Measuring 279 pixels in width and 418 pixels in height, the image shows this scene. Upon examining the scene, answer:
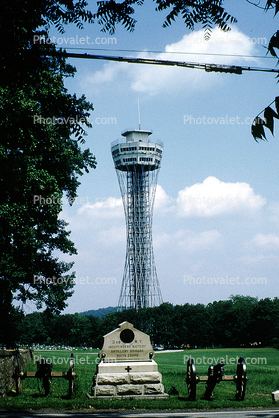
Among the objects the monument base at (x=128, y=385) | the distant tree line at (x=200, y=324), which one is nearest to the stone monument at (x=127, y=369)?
the monument base at (x=128, y=385)

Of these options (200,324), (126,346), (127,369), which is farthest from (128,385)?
(200,324)

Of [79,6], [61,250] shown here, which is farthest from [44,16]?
[61,250]

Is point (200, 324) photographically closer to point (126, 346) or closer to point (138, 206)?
point (138, 206)

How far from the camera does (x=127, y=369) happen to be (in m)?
17.0

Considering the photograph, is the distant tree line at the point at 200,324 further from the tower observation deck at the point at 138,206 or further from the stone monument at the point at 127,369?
the stone monument at the point at 127,369

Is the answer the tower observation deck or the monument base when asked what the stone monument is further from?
the tower observation deck

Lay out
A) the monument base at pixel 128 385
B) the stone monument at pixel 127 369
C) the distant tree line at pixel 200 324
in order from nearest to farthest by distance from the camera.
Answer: the monument base at pixel 128 385, the stone monument at pixel 127 369, the distant tree line at pixel 200 324

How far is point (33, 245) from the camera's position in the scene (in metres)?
25.5

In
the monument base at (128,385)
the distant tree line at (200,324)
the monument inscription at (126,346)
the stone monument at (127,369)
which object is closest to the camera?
the monument base at (128,385)

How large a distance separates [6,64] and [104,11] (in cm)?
121

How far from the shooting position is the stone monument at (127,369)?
16.4 metres

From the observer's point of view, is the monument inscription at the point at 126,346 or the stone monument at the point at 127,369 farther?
the monument inscription at the point at 126,346

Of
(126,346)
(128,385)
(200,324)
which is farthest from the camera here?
(200,324)

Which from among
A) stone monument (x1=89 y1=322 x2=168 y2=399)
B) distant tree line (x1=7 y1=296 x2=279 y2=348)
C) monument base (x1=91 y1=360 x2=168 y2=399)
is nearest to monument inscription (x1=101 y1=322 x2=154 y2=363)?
stone monument (x1=89 y1=322 x2=168 y2=399)
